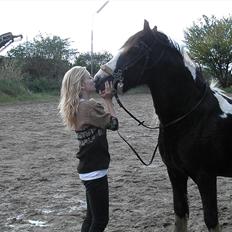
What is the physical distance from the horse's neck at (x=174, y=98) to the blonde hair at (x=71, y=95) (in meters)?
0.59

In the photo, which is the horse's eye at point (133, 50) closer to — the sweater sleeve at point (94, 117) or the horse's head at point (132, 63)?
the horse's head at point (132, 63)

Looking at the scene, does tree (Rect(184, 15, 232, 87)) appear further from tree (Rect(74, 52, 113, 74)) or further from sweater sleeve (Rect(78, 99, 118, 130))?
sweater sleeve (Rect(78, 99, 118, 130))

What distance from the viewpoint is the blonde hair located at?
11.2 ft

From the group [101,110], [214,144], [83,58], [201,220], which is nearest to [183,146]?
[214,144]

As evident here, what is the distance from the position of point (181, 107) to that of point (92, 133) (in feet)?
2.50

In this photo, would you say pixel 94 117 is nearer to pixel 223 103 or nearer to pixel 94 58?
pixel 223 103

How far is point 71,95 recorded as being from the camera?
342 cm

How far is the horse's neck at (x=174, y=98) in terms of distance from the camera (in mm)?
3514

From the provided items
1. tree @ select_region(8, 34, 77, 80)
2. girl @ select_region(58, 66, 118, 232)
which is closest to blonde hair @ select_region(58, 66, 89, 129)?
girl @ select_region(58, 66, 118, 232)

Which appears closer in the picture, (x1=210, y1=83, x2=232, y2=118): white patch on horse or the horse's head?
the horse's head

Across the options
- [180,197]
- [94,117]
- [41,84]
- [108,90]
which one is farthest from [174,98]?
[41,84]

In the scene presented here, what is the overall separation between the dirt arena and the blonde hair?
3.46 feet

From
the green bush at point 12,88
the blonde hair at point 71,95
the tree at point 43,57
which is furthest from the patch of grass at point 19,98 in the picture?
the blonde hair at point 71,95

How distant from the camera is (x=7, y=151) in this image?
27.4ft
